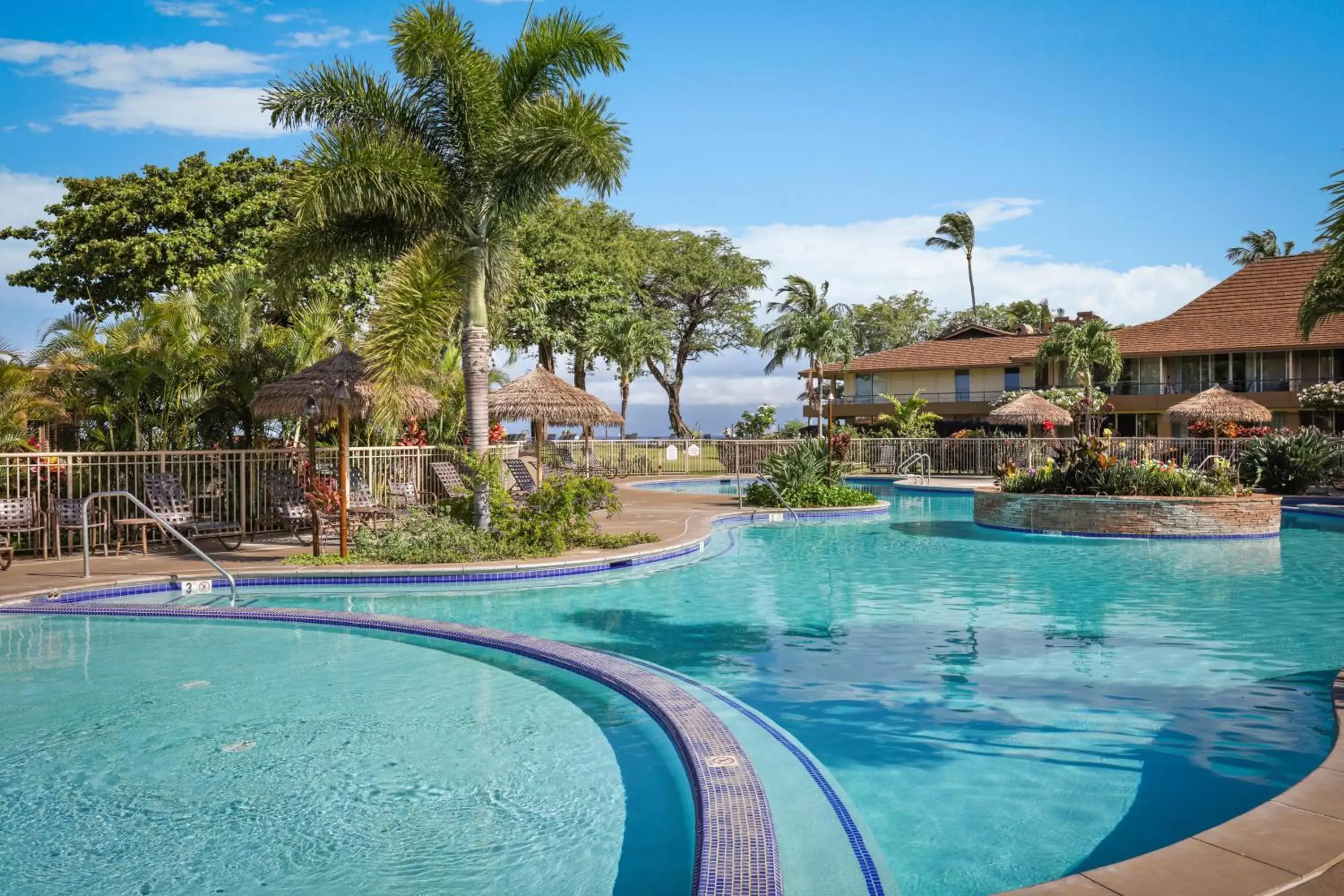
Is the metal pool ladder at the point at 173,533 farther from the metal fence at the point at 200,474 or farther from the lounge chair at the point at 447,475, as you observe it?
the lounge chair at the point at 447,475

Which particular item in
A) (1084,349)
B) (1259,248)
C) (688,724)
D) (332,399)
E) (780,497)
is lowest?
(688,724)

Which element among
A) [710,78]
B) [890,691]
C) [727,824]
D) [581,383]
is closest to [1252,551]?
[890,691]

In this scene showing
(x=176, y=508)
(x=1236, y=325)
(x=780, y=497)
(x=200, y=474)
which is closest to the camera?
(x=176, y=508)

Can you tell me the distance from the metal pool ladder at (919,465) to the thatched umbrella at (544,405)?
14082 millimetres

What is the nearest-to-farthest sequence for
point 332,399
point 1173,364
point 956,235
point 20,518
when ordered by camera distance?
point 20,518, point 332,399, point 1173,364, point 956,235

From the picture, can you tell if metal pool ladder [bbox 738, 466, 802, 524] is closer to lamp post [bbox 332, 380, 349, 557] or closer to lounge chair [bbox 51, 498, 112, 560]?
lamp post [bbox 332, 380, 349, 557]

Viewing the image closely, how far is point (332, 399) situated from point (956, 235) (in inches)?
2244

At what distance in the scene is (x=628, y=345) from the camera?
137 feet

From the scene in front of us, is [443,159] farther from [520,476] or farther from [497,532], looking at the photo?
[520,476]

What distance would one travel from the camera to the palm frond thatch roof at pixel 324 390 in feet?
43.4

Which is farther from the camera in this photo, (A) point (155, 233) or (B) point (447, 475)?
(A) point (155, 233)

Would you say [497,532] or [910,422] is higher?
[910,422]

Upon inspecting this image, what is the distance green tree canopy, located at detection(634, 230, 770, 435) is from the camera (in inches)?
1901

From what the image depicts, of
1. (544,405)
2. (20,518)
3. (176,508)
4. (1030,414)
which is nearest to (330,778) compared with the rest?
(176,508)
